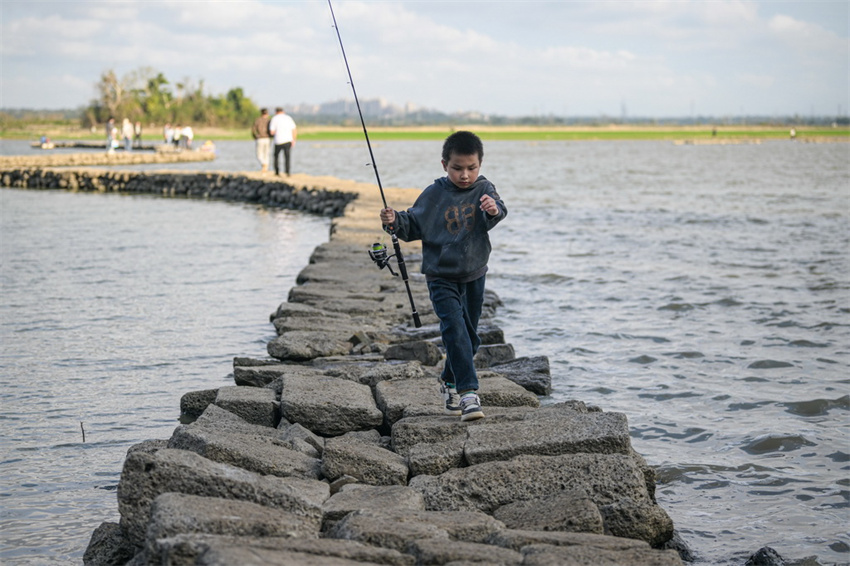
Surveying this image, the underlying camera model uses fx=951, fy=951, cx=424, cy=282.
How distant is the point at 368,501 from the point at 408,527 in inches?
16.3

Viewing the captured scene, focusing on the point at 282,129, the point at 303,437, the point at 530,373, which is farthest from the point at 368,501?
the point at 282,129

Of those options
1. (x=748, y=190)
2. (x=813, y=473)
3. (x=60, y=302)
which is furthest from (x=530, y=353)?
(x=748, y=190)

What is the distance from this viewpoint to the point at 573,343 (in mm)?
8844

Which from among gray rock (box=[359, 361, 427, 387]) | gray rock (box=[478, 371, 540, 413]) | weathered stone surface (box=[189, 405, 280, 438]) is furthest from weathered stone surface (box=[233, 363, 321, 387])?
gray rock (box=[478, 371, 540, 413])

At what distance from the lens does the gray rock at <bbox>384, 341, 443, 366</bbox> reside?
6680 mm

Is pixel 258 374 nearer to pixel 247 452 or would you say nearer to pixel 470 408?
pixel 470 408

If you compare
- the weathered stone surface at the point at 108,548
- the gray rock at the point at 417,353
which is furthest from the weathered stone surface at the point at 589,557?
the gray rock at the point at 417,353

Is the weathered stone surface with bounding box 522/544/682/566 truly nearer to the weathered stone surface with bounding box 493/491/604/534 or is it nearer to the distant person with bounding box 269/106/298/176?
the weathered stone surface with bounding box 493/491/604/534

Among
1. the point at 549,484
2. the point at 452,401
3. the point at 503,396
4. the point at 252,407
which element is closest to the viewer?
the point at 549,484

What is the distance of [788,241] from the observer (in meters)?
16.7

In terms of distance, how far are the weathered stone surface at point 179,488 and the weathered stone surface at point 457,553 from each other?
0.54 m

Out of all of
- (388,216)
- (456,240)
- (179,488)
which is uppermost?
(388,216)

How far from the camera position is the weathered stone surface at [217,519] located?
309 cm

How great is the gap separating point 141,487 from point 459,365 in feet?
5.88
